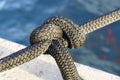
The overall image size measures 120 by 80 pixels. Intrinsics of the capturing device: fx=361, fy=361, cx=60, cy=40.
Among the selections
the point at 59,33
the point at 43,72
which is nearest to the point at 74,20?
the point at 43,72

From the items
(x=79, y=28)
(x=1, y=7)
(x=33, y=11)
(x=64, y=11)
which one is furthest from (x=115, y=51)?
(x=79, y=28)

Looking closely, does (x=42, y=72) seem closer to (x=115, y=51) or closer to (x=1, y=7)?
(x=115, y=51)

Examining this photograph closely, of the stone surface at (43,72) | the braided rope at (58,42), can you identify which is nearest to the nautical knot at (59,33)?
the braided rope at (58,42)

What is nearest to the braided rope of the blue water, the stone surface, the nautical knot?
the nautical knot

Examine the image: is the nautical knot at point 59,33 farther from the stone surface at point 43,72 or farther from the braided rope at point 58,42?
the stone surface at point 43,72

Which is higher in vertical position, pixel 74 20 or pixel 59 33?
pixel 74 20

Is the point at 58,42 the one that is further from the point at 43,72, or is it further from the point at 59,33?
the point at 43,72
